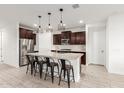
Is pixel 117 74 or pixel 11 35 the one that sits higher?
pixel 11 35

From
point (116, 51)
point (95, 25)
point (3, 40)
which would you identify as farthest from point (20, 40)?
point (116, 51)

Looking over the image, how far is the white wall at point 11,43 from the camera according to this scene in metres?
5.45

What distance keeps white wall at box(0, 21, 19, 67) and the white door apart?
4814mm

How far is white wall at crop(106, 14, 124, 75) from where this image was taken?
4.12 metres

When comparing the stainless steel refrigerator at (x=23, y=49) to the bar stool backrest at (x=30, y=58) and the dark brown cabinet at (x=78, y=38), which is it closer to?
the bar stool backrest at (x=30, y=58)

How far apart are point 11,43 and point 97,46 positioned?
18.6 feet

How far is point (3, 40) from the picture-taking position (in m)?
6.88

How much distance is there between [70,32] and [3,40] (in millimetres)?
5124

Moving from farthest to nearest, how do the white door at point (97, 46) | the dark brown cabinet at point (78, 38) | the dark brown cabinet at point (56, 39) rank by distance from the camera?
1. the dark brown cabinet at point (56, 39)
2. the dark brown cabinet at point (78, 38)
3. the white door at point (97, 46)

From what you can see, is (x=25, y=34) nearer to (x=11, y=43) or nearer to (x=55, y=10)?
(x=11, y=43)

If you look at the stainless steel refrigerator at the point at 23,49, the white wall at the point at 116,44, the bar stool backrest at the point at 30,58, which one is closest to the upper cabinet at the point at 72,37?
the white wall at the point at 116,44

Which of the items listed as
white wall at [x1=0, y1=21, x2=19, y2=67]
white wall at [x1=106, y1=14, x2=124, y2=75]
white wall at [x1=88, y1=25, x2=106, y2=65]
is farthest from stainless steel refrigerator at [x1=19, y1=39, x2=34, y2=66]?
white wall at [x1=106, y1=14, x2=124, y2=75]

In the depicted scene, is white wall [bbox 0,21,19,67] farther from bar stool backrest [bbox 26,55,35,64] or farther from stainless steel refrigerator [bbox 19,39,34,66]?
bar stool backrest [bbox 26,55,35,64]
